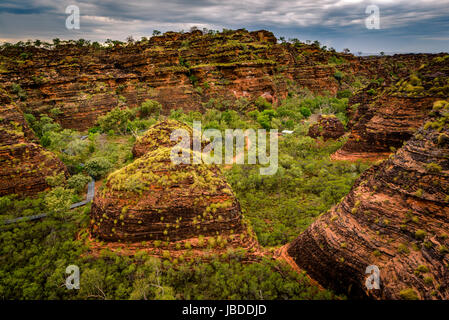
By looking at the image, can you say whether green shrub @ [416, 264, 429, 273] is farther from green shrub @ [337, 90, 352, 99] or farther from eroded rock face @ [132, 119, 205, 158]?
green shrub @ [337, 90, 352, 99]

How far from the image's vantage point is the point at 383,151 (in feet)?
75.6

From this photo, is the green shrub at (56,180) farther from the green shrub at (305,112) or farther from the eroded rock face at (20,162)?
the green shrub at (305,112)

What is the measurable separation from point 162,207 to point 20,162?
615 inches

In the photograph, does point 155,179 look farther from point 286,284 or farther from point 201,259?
point 286,284

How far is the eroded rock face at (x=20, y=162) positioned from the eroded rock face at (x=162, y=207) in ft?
35.0

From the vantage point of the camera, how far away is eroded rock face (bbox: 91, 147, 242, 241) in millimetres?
12172

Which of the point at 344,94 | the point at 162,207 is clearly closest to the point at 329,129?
Result: the point at 162,207

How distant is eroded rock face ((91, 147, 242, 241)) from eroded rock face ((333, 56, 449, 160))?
1486cm

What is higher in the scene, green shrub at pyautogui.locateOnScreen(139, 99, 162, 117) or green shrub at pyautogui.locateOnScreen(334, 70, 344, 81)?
green shrub at pyautogui.locateOnScreen(334, 70, 344, 81)

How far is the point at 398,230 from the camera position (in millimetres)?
8898

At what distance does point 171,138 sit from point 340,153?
756 inches

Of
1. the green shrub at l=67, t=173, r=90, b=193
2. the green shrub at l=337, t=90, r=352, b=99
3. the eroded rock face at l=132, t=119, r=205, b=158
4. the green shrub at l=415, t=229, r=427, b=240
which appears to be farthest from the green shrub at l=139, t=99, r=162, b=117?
the green shrub at l=337, t=90, r=352, b=99

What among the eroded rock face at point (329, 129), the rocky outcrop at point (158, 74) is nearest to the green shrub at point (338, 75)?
the rocky outcrop at point (158, 74)
